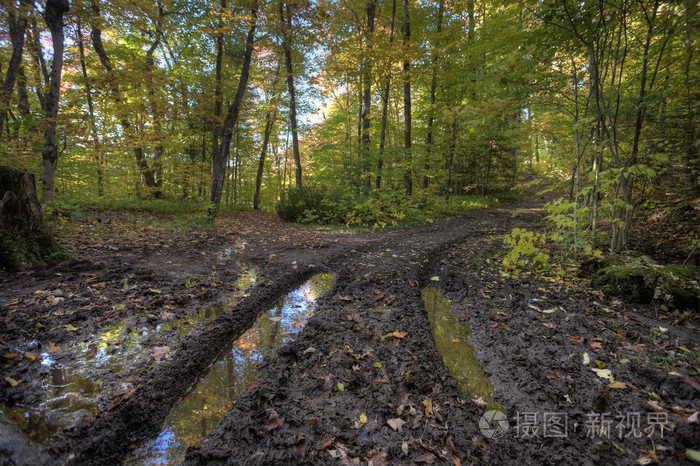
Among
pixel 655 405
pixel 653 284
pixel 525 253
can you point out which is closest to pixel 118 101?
pixel 525 253

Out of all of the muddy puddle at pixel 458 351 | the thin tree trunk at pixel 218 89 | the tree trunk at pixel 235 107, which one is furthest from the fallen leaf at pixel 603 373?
the thin tree trunk at pixel 218 89

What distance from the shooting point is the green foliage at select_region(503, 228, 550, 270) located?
4.26 meters

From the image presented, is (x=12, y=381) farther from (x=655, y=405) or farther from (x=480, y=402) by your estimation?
(x=655, y=405)

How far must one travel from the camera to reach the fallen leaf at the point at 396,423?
1725 mm

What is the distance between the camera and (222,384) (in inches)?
85.1

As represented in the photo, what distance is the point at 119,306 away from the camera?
302 cm

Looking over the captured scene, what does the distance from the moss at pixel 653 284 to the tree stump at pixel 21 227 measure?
7.94 m

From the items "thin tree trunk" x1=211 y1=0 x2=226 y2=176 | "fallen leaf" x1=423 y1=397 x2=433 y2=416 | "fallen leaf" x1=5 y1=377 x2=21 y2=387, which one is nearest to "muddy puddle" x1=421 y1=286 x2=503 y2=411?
"fallen leaf" x1=423 y1=397 x2=433 y2=416

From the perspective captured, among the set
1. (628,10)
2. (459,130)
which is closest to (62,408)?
(628,10)

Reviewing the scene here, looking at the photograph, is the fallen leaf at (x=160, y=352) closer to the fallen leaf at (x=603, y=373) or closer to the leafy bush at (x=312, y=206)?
the fallen leaf at (x=603, y=373)

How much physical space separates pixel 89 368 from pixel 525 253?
5419 mm

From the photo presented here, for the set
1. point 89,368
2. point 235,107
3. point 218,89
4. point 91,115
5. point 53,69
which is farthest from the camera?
point 218,89

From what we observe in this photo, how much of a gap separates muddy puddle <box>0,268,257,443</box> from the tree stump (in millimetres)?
2517

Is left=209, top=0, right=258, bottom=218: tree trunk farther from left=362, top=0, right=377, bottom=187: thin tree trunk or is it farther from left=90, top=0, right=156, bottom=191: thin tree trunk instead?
left=362, top=0, right=377, bottom=187: thin tree trunk
